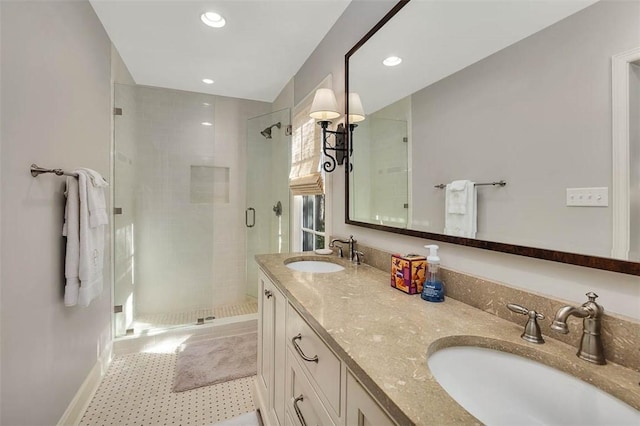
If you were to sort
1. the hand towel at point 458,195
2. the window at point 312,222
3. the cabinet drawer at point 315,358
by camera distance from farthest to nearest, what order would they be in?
the window at point 312,222
the hand towel at point 458,195
the cabinet drawer at point 315,358

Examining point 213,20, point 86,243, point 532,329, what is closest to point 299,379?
point 532,329

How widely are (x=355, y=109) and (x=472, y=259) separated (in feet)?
3.50

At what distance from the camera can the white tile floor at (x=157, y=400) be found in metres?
1.62

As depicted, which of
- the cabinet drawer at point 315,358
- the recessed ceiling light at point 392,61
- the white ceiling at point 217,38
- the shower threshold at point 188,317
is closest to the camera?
the cabinet drawer at point 315,358

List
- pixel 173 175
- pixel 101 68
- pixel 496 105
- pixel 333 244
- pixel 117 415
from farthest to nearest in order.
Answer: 1. pixel 173 175
2. pixel 101 68
3. pixel 333 244
4. pixel 117 415
5. pixel 496 105

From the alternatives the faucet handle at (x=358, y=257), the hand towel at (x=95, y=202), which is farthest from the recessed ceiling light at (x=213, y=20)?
the faucet handle at (x=358, y=257)

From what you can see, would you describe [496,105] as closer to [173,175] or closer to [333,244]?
[333,244]

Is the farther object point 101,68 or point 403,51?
point 101,68

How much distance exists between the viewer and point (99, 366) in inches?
77.6

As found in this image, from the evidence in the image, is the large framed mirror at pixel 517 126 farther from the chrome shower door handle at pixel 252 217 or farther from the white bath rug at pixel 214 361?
the chrome shower door handle at pixel 252 217

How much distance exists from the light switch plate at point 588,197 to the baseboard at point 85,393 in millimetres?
2347

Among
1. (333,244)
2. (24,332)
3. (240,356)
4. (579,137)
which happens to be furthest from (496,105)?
Result: (240,356)

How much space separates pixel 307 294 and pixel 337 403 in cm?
39

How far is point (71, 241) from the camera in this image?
4.72 feet
